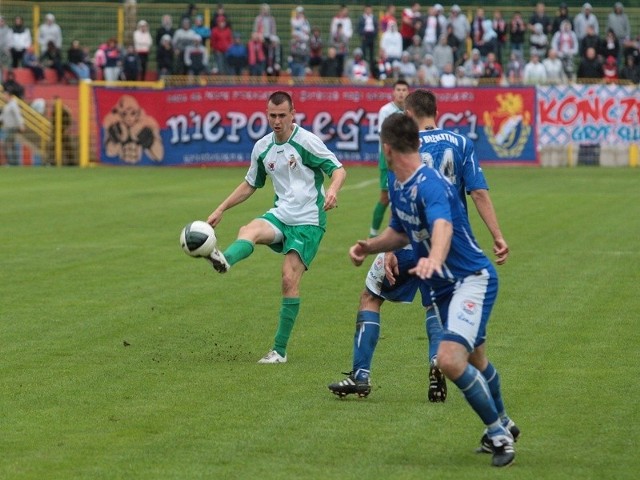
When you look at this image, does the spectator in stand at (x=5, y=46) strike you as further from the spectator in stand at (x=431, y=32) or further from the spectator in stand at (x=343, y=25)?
the spectator in stand at (x=431, y=32)

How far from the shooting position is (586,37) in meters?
38.1

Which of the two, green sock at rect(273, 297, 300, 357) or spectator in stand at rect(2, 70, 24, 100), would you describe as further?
spectator in stand at rect(2, 70, 24, 100)

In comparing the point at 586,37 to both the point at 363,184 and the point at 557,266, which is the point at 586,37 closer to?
the point at 363,184

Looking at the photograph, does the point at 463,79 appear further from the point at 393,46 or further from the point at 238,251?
the point at 238,251

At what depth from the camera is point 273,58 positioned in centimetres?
3828

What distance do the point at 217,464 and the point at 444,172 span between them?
2532mm

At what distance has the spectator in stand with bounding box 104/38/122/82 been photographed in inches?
1503

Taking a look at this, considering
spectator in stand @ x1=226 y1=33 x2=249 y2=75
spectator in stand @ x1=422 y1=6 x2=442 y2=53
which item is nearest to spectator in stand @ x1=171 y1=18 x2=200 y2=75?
A: spectator in stand @ x1=226 y1=33 x2=249 y2=75

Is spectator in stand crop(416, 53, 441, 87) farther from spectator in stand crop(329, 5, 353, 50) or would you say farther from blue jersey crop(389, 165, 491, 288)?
blue jersey crop(389, 165, 491, 288)

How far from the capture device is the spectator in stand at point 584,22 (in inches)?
1539

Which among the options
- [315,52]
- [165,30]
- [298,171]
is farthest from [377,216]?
[165,30]

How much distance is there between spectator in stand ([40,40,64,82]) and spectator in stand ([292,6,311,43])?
6.83m

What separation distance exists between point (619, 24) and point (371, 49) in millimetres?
7297

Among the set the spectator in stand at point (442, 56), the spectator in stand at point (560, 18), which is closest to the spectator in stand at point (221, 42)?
the spectator in stand at point (442, 56)
